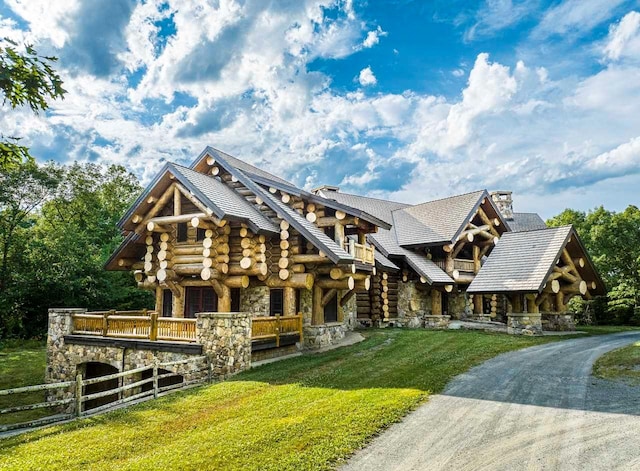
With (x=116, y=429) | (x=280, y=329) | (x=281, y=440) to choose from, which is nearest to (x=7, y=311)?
(x=280, y=329)

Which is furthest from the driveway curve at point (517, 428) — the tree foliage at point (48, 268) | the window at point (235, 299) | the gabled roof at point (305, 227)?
the tree foliage at point (48, 268)

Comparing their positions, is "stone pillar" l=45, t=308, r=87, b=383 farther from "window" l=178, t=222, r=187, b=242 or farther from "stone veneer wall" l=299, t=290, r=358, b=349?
"stone veneer wall" l=299, t=290, r=358, b=349

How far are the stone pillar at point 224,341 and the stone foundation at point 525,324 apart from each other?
13.3 metres

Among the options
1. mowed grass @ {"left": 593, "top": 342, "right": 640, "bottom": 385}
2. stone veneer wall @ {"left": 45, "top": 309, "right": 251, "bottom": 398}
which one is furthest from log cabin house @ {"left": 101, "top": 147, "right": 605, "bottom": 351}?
mowed grass @ {"left": 593, "top": 342, "right": 640, "bottom": 385}

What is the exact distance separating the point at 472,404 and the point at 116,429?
7.19 m

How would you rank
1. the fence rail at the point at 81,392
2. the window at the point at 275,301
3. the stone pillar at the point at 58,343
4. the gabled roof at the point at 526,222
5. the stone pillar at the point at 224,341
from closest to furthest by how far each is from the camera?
the fence rail at the point at 81,392 → the stone pillar at the point at 224,341 → the stone pillar at the point at 58,343 → the window at the point at 275,301 → the gabled roof at the point at 526,222

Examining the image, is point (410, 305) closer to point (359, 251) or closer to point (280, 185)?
point (359, 251)

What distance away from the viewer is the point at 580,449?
22.2ft

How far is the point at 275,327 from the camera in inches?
627

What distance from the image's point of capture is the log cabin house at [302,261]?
17.5 meters

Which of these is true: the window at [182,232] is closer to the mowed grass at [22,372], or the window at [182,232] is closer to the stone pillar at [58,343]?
the stone pillar at [58,343]

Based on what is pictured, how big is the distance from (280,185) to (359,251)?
182 inches

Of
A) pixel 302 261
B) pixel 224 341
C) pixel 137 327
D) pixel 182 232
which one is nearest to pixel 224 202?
pixel 182 232

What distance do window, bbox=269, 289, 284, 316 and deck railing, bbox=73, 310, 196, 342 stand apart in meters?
4.79
